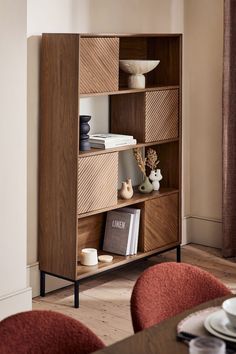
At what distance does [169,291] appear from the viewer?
2230mm

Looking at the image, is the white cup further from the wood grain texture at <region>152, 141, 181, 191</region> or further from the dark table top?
the wood grain texture at <region>152, 141, 181, 191</region>

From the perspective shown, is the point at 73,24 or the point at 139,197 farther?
the point at 139,197

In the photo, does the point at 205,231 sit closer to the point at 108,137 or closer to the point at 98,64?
the point at 108,137

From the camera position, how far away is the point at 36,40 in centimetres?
389

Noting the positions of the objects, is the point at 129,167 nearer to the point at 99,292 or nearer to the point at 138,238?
the point at 138,238

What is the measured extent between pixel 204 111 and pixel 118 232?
117 cm

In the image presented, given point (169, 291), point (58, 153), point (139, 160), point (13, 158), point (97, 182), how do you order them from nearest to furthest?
point (169, 291)
point (13, 158)
point (58, 153)
point (97, 182)
point (139, 160)

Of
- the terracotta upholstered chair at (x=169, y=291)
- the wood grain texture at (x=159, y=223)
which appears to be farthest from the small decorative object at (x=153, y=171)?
the terracotta upholstered chair at (x=169, y=291)

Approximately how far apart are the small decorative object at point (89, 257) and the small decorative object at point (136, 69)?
966 millimetres

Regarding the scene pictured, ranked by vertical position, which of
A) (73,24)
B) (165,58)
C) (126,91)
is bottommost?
(126,91)

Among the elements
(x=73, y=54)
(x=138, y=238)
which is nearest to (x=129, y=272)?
(x=138, y=238)

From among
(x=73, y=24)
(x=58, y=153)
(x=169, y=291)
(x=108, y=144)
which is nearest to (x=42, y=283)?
(x=58, y=153)

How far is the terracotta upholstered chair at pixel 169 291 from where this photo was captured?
7.00ft

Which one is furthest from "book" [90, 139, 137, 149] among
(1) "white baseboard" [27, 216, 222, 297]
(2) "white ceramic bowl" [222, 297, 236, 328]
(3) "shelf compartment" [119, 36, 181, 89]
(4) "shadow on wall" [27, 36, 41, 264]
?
(2) "white ceramic bowl" [222, 297, 236, 328]
